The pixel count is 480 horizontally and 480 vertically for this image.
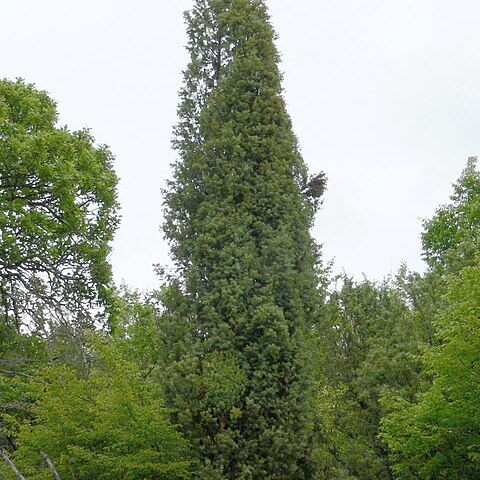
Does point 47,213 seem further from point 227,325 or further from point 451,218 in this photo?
point 451,218

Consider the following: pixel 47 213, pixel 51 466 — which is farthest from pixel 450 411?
pixel 47 213

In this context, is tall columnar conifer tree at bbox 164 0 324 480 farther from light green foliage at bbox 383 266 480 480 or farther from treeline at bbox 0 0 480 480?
light green foliage at bbox 383 266 480 480

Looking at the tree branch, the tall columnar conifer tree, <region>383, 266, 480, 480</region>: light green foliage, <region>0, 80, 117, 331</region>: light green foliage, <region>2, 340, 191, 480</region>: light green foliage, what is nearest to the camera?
the tree branch

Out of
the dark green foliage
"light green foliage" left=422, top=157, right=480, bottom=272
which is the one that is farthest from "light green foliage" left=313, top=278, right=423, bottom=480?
"light green foliage" left=422, top=157, right=480, bottom=272

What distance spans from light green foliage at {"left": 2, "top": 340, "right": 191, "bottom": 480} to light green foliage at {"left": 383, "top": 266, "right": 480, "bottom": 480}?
10.5 feet

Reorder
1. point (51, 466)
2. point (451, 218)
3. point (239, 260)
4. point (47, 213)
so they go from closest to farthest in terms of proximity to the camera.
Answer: point (51, 466), point (239, 260), point (47, 213), point (451, 218)

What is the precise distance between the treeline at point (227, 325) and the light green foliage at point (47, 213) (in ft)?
0.14

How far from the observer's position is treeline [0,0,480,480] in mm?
9344

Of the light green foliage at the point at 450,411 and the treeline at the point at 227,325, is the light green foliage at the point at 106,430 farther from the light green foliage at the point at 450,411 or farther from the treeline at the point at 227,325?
the light green foliage at the point at 450,411

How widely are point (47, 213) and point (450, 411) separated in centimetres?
855

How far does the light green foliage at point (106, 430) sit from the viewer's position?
888 cm

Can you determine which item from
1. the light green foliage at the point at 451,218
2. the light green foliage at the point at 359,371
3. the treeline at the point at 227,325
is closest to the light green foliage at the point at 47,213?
the treeline at the point at 227,325

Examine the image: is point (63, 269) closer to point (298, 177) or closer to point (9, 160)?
point (9, 160)

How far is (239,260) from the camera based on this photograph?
1052 centimetres
